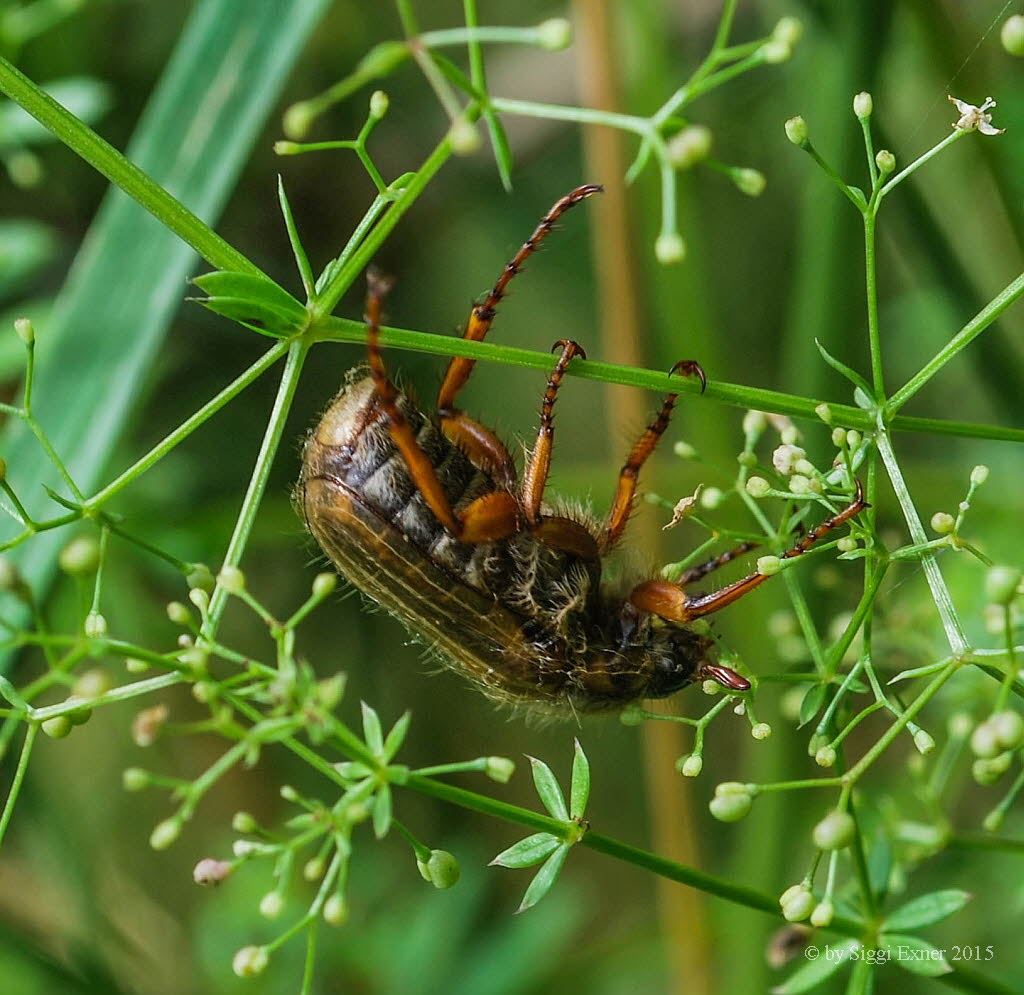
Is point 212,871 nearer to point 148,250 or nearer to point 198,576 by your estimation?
point 198,576

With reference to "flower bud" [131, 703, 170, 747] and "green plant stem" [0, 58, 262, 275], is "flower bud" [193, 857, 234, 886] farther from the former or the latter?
"green plant stem" [0, 58, 262, 275]

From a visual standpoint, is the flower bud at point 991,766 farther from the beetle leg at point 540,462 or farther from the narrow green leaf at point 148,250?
the narrow green leaf at point 148,250

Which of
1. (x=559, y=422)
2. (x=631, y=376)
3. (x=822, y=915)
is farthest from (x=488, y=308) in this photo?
(x=559, y=422)

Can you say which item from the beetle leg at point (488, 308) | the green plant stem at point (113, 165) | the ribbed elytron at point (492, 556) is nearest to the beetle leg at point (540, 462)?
the ribbed elytron at point (492, 556)

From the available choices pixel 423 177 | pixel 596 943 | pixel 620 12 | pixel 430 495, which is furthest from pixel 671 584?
pixel 596 943

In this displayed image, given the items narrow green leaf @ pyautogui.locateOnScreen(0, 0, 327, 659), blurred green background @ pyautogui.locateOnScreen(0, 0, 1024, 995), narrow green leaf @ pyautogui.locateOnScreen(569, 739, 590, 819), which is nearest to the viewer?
narrow green leaf @ pyautogui.locateOnScreen(569, 739, 590, 819)

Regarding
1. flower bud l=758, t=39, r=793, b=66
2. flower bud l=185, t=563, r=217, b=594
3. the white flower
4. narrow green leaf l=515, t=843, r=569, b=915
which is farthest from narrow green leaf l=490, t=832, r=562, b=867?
the white flower

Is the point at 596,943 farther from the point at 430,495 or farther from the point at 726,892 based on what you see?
the point at 726,892
